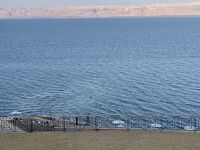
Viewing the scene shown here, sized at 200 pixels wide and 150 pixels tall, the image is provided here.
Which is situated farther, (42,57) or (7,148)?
(42,57)

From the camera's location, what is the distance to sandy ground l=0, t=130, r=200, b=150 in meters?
28.3

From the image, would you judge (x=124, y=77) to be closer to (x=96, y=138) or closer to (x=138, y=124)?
(x=138, y=124)

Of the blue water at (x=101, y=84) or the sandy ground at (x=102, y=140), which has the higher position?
the blue water at (x=101, y=84)

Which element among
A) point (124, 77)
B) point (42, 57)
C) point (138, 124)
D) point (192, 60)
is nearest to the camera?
point (138, 124)

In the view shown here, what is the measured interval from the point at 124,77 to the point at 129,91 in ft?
46.4

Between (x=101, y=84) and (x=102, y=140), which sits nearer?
(x=102, y=140)

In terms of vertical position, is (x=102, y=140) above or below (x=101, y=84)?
below

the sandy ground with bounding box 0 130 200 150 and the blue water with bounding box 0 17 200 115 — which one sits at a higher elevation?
the blue water with bounding box 0 17 200 115

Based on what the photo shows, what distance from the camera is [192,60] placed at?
11181 centimetres

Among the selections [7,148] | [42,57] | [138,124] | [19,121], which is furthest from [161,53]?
[7,148]

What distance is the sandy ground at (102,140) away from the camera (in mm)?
28344

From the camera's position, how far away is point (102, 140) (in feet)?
97.9

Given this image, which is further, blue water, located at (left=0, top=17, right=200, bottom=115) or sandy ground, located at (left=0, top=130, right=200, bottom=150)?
blue water, located at (left=0, top=17, right=200, bottom=115)

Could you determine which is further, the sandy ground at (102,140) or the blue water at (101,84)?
the blue water at (101,84)
